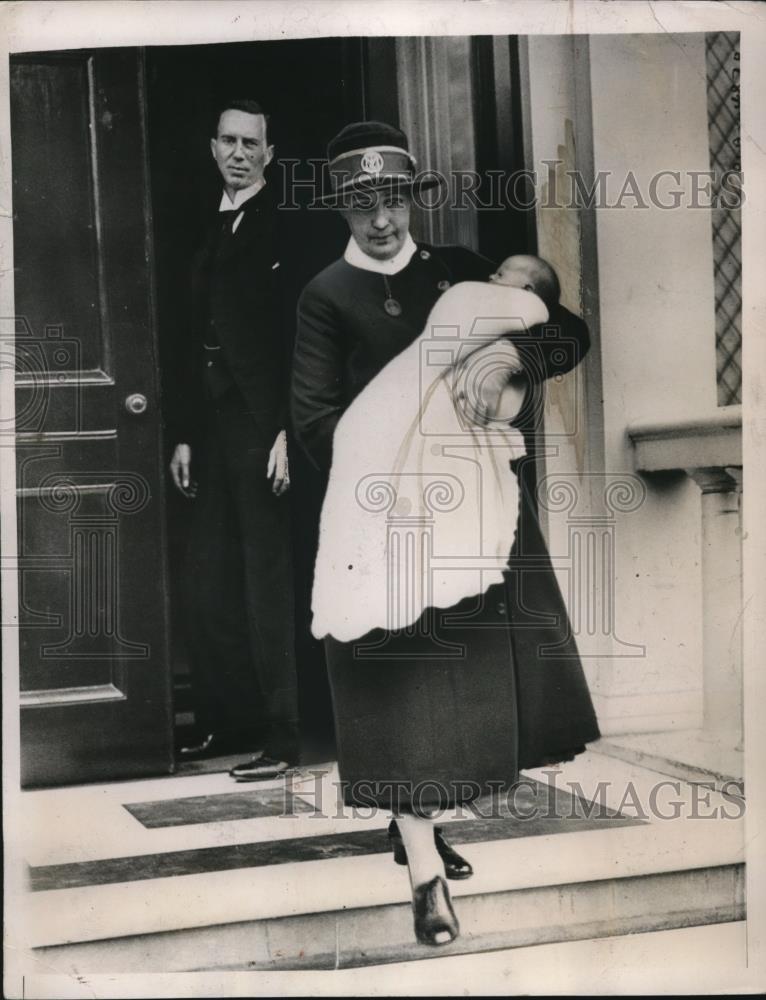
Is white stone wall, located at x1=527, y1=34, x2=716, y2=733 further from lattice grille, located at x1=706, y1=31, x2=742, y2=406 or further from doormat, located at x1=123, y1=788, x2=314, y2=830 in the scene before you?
doormat, located at x1=123, y1=788, x2=314, y2=830

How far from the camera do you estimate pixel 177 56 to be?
378 centimetres

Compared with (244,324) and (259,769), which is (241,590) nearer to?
(259,769)

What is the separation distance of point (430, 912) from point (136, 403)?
144 cm

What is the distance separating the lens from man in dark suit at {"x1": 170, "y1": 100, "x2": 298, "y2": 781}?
386 cm

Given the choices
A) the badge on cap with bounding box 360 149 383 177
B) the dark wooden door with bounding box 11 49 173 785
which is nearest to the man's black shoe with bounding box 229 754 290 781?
the dark wooden door with bounding box 11 49 173 785

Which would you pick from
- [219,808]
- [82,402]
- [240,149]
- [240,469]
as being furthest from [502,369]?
[219,808]

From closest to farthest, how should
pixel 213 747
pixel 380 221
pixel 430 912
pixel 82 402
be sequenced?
pixel 430 912 → pixel 380 221 → pixel 82 402 → pixel 213 747

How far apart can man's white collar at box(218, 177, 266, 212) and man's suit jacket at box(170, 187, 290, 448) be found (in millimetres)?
12

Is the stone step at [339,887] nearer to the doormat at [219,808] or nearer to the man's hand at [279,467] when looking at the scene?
the doormat at [219,808]

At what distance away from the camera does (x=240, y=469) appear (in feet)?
13.0

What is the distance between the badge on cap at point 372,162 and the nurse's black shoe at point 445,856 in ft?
5.18

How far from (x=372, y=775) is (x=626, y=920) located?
2.31 ft

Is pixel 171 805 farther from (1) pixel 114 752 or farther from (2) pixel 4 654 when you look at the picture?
(2) pixel 4 654

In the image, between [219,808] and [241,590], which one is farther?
[241,590]
